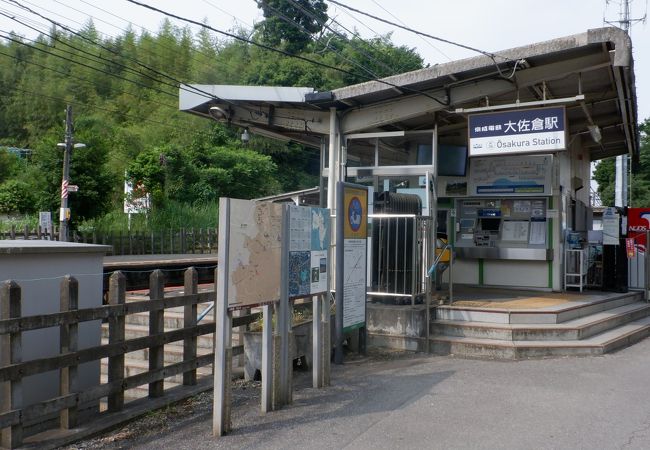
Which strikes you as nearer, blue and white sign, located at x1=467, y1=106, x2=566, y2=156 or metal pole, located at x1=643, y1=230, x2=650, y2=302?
blue and white sign, located at x1=467, y1=106, x2=566, y2=156

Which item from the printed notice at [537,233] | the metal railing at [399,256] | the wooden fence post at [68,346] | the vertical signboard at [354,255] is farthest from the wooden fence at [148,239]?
the wooden fence post at [68,346]

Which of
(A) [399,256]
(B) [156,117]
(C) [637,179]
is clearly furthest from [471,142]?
(B) [156,117]

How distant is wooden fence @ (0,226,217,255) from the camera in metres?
22.4

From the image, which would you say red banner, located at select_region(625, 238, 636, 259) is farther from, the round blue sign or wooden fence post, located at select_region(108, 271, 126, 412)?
wooden fence post, located at select_region(108, 271, 126, 412)

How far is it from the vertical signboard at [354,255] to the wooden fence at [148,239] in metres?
15.7

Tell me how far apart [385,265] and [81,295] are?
187 inches

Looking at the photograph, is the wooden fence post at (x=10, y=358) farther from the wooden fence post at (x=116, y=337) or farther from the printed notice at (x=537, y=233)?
the printed notice at (x=537, y=233)

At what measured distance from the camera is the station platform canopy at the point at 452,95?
916cm

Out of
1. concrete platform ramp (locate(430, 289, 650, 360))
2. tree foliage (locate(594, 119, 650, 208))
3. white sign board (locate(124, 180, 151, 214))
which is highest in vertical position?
tree foliage (locate(594, 119, 650, 208))

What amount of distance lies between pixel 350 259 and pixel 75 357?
12.3 feet

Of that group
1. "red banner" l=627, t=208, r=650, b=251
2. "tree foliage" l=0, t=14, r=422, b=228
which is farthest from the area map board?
"tree foliage" l=0, t=14, r=422, b=228

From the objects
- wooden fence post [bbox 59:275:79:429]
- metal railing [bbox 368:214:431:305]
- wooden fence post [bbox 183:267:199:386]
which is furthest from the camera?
metal railing [bbox 368:214:431:305]

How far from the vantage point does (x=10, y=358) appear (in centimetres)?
476

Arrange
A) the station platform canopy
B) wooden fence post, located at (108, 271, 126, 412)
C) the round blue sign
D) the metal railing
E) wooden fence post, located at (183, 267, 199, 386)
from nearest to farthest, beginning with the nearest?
wooden fence post, located at (108, 271, 126, 412) < wooden fence post, located at (183, 267, 199, 386) < the round blue sign < the station platform canopy < the metal railing
